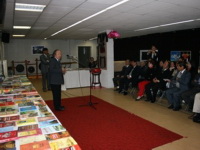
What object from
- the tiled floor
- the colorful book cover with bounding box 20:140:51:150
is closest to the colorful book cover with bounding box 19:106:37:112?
the colorful book cover with bounding box 20:140:51:150

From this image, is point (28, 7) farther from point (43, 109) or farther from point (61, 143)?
point (61, 143)

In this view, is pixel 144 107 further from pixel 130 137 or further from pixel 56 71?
pixel 56 71

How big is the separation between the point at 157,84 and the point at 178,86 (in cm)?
71

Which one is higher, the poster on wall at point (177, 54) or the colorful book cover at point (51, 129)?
the poster on wall at point (177, 54)

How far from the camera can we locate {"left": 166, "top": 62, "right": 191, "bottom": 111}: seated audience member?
174 inches

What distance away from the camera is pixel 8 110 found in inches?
82.4

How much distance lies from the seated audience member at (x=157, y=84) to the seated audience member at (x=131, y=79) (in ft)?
2.49

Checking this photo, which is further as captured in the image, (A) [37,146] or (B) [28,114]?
(B) [28,114]

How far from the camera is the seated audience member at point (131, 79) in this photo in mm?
6142

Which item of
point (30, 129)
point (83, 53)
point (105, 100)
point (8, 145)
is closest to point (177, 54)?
point (105, 100)

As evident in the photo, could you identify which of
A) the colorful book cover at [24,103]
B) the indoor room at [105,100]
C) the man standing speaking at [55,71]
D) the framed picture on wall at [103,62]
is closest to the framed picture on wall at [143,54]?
the indoor room at [105,100]

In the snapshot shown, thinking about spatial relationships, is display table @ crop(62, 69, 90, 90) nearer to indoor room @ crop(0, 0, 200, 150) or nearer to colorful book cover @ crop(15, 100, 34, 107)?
indoor room @ crop(0, 0, 200, 150)

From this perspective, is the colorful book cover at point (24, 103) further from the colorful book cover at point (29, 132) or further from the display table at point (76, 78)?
the display table at point (76, 78)

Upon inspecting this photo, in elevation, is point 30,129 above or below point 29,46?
below
